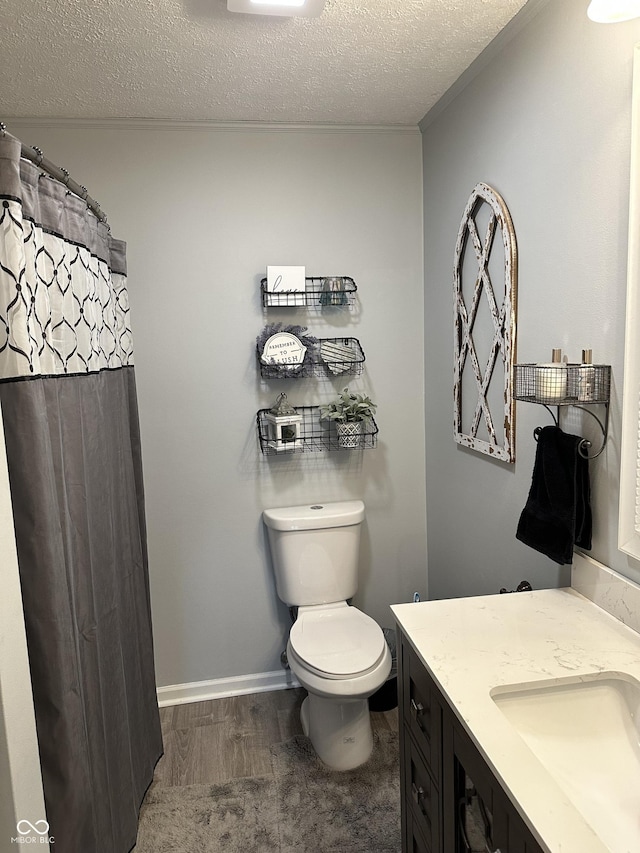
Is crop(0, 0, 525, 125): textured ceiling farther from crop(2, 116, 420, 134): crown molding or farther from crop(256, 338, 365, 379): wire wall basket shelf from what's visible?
crop(256, 338, 365, 379): wire wall basket shelf

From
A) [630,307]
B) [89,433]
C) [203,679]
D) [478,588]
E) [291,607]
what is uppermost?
[630,307]

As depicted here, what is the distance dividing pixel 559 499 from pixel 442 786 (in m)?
0.74

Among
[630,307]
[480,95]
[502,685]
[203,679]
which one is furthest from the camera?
[203,679]

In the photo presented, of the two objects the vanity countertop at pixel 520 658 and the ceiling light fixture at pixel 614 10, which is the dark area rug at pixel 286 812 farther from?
the ceiling light fixture at pixel 614 10

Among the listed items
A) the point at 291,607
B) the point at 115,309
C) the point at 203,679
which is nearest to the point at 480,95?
the point at 115,309

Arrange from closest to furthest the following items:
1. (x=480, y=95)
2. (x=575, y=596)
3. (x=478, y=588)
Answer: (x=575, y=596) → (x=480, y=95) → (x=478, y=588)

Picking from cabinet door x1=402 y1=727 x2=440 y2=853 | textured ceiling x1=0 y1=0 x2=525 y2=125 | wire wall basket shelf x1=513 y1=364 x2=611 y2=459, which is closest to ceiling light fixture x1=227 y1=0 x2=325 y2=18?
textured ceiling x1=0 y1=0 x2=525 y2=125

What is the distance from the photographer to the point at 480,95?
210cm

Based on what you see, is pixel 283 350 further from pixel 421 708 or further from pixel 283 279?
pixel 421 708

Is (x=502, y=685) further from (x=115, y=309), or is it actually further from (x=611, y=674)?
(x=115, y=309)

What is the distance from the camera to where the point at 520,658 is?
1.32 meters

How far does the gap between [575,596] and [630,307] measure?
0.75 m

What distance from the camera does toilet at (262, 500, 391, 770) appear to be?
2.11 meters

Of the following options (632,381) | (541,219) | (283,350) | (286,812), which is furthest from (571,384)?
(286,812)
